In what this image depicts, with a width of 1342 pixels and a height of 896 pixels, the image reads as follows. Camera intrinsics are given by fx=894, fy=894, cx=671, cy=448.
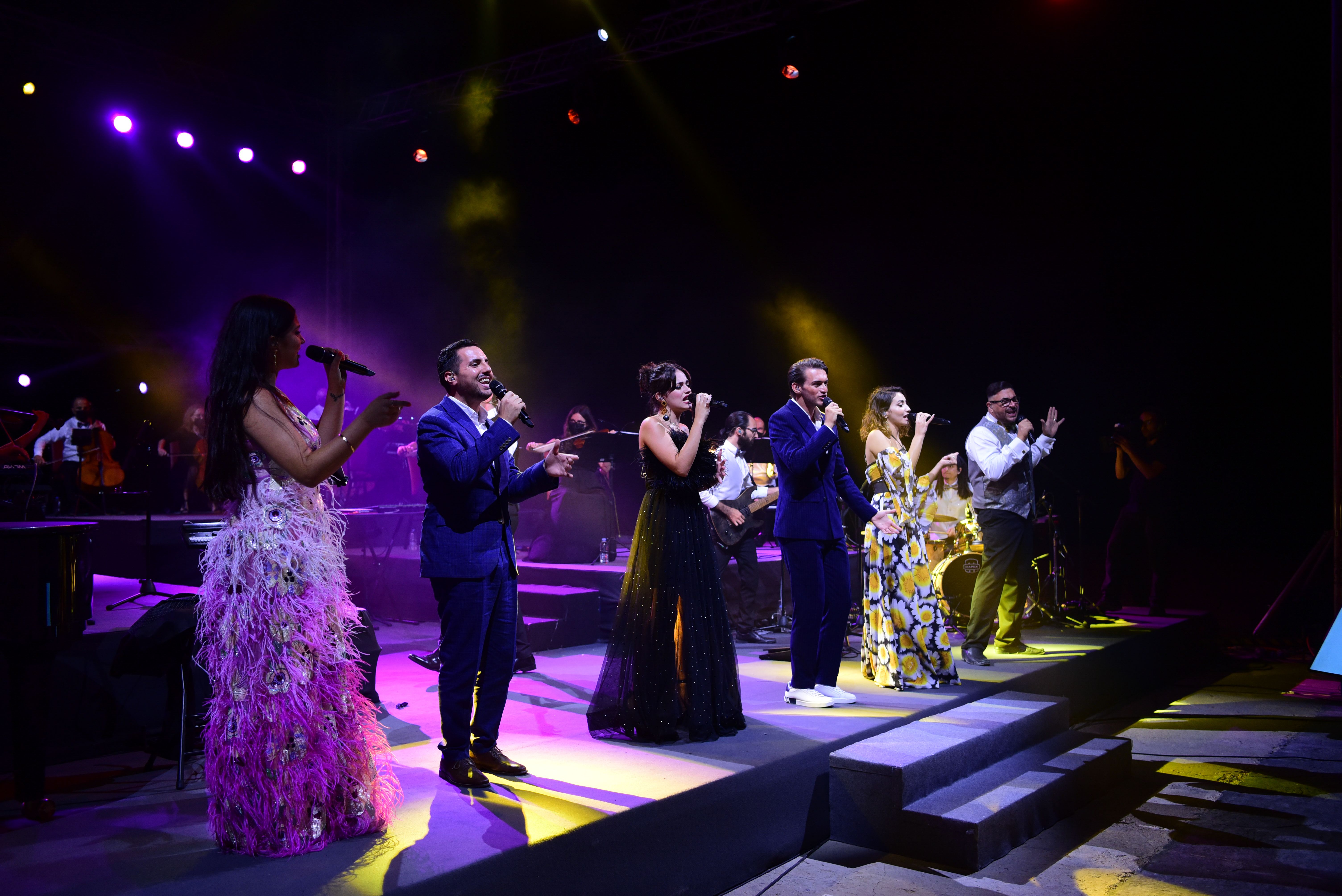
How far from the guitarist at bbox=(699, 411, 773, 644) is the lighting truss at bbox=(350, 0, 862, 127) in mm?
4425

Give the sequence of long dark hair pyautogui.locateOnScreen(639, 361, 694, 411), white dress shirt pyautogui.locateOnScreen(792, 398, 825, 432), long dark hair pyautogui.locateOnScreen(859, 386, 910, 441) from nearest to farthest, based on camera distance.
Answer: long dark hair pyautogui.locateOnScreen(639, 361, 694, 411), white dress shirt pyautogui.locateOnScreen(792, 398, 825, 432), long dark hair pyautogui.locateOnScreen(859, 386, 910, 441)

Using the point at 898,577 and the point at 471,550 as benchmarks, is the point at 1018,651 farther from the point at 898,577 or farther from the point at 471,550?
the point at 471,550

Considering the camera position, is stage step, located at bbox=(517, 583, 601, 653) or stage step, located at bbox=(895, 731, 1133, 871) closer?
stage step, located at bbox=(895, 731, 1133, 871)

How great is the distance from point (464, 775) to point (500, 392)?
4.13 ft

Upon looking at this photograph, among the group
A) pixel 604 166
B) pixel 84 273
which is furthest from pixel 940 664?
pixel 84 273

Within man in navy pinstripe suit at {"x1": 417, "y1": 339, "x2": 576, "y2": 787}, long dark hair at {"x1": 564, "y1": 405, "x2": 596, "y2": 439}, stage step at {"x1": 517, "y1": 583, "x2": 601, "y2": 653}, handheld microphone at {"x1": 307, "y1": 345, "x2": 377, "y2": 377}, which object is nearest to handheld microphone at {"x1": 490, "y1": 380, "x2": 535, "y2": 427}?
man in navy pinstripe suit at {"x1": 417, "y1": 339, "x2": 576, "y2": 787}

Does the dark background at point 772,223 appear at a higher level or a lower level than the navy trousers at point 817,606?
higher

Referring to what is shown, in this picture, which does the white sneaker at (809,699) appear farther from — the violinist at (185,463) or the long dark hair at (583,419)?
the violinist at (185,463)

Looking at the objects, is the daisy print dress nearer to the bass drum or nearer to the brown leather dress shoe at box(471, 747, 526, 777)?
the bass drum

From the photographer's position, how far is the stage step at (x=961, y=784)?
10.5ft

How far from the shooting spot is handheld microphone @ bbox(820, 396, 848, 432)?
4105mm

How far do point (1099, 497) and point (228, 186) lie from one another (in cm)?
1181

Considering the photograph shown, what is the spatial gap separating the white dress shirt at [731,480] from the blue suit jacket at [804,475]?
225 cm

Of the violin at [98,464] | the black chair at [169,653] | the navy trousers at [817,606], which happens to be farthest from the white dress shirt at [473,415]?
the violin at [98,464]
